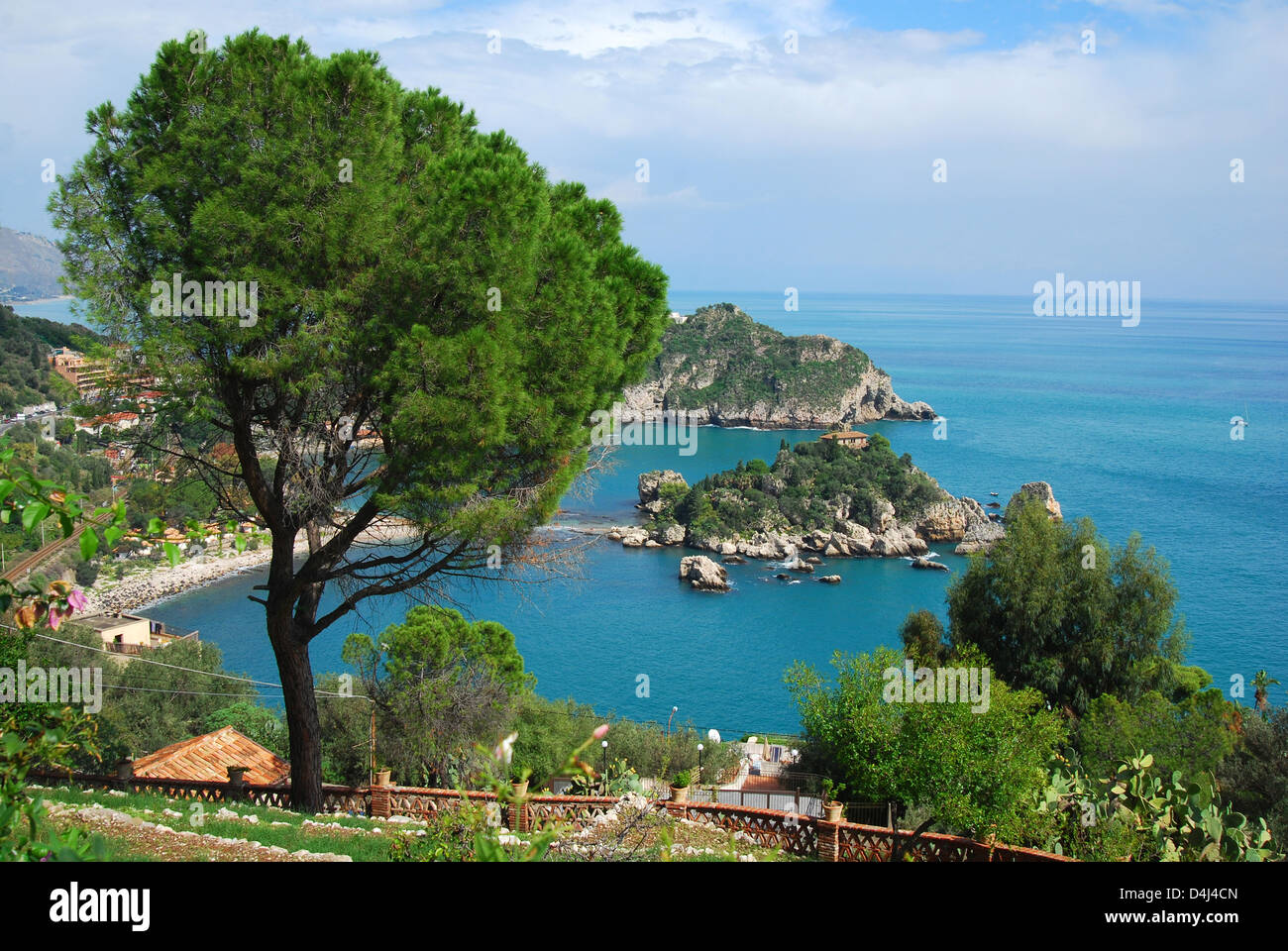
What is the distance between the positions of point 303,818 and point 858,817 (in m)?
6.92

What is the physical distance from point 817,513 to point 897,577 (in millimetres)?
8056

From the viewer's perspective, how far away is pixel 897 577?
1827 inches

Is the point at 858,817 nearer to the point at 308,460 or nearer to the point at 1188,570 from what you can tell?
the point at 308,460

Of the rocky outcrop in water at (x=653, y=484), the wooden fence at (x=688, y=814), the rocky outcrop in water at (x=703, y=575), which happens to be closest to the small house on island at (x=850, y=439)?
the rocky outcrop in water at (x=653, y=484)

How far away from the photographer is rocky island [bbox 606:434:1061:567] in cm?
5078

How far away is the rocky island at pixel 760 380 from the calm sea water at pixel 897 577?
332 centimetres

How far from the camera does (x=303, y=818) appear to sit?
6.68 metres

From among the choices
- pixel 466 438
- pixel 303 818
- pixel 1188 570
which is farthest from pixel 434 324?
pixel 1188 570

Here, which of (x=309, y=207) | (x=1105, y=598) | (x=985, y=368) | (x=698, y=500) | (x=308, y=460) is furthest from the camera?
(x=985, y=368)

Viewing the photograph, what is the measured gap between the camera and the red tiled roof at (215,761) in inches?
449

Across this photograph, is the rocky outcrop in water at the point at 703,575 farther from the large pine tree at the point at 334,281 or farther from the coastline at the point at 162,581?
the large pine tree at the point at 334,281

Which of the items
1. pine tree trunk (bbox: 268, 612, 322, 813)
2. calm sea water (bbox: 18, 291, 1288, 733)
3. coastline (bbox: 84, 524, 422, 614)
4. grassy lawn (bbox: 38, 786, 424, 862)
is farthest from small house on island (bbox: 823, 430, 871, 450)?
grassy lawn (bbox: 38, 786, 424, 862)

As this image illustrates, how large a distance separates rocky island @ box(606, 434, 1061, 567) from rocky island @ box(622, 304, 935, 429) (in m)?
27.1
